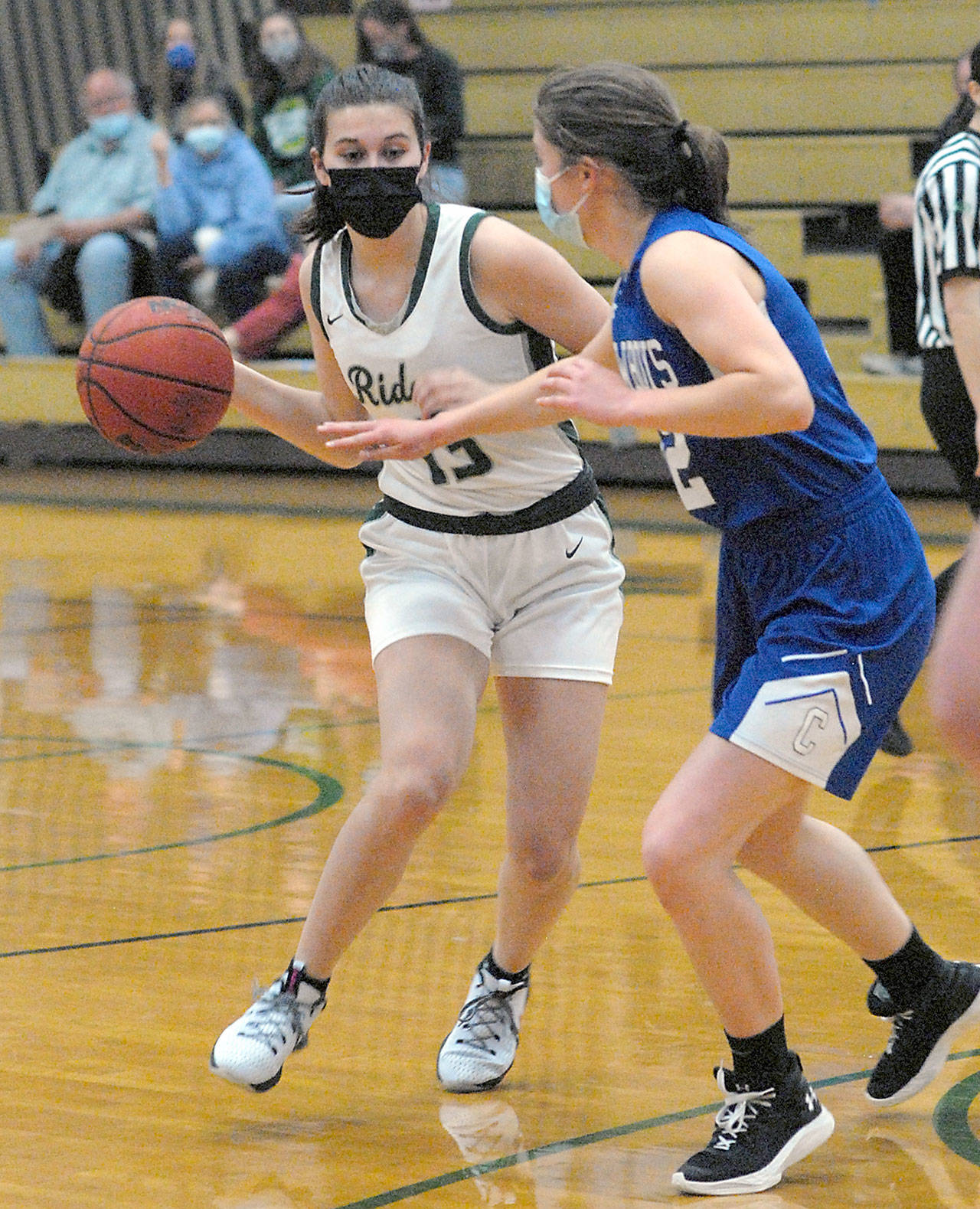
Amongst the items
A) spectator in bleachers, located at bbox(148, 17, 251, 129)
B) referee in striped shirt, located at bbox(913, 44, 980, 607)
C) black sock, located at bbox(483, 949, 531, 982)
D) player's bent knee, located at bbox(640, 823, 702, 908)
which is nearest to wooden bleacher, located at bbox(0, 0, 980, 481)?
spectator in bleachers, located at bbox(148, 17, 251, 129)

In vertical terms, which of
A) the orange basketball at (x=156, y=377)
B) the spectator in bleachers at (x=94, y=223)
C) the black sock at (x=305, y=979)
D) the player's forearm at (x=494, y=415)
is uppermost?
the player's forearm at (x=494, y=415)

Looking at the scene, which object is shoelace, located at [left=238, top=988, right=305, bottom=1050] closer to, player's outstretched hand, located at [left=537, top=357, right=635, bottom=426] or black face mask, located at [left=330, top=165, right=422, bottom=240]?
player's outstretched hand, located at [left=537, top=357, right=635, bottom=426]

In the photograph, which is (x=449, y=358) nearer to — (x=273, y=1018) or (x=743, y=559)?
(x=743, y=559)

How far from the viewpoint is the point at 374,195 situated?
3174mm

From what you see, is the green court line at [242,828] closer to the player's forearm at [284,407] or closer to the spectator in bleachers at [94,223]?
the player's forearm at [284,407]

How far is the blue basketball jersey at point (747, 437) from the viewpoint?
2746 mm

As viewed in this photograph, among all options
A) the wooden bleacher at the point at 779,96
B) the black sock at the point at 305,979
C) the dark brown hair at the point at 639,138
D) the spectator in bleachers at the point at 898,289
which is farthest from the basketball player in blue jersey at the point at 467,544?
the wooden bleacher at the point at 779,96

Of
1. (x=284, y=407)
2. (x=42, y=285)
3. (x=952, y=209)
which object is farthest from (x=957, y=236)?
(x=42, y=285)

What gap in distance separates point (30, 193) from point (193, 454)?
2969 millimetres

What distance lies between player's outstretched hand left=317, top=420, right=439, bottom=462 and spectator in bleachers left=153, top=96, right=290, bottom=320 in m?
8.72

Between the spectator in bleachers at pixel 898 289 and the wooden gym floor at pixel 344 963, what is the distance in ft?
12.0

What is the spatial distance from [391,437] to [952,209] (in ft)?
7.22

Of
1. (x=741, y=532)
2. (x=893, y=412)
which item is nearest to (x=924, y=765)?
(x=741, y=532)

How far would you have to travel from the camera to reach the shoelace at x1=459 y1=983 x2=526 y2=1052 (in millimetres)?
3195
